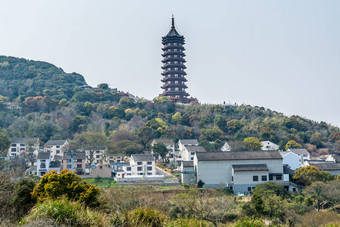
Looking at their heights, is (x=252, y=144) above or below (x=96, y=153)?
above

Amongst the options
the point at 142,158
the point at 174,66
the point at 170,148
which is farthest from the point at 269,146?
the point at 174,66

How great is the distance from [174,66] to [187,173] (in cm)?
4047

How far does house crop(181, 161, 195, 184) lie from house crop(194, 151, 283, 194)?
1.59ft

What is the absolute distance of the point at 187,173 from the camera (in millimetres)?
29938

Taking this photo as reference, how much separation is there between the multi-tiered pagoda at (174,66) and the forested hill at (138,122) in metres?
8.95

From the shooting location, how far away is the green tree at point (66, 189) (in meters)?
15.5

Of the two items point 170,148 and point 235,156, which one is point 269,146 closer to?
point 170,148

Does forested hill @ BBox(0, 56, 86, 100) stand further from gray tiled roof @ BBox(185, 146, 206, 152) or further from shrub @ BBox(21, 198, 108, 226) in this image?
shrub @ BBox(21, 198, 108, 226)

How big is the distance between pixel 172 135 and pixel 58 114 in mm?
16537

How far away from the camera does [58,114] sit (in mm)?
49406

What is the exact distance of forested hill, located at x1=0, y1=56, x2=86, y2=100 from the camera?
60219mm

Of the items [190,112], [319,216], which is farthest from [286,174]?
[190,112]

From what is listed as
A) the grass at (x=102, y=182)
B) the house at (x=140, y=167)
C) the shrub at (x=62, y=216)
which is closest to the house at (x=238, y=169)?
the house at (x=140, y=167)

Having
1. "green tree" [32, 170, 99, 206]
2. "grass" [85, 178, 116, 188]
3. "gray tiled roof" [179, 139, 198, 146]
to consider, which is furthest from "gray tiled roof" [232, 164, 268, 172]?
"green tree" [32, 170, 99, 206]
